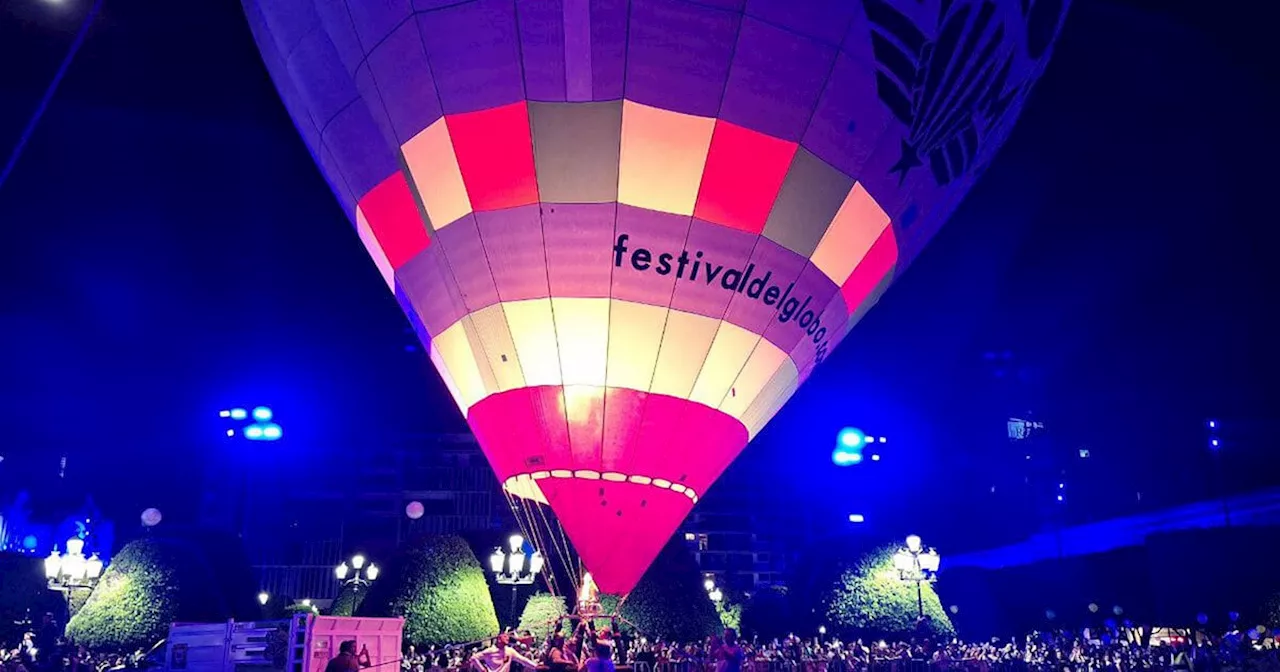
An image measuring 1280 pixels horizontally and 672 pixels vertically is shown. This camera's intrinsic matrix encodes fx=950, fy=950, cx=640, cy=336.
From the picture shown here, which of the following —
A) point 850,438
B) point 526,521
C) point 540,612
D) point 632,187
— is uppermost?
point 850,438

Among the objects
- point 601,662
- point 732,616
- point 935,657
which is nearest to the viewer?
point 601,662

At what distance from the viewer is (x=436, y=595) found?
2078cm

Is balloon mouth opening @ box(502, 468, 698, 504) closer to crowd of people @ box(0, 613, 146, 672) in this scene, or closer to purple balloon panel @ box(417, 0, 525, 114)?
purple balloon panel @ box(417, 0, 525, 114)

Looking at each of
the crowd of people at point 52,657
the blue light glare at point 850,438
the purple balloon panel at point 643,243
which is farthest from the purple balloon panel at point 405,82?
the blue light glare at point 850,438

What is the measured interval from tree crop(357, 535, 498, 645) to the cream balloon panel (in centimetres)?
1195

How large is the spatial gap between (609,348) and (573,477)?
→ 4.47ft

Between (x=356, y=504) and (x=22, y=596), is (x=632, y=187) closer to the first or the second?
(x=22, y=596)

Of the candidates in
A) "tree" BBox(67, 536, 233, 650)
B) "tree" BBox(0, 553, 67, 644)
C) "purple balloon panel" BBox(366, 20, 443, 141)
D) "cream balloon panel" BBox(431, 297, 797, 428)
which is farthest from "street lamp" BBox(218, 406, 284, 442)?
"purple balloon panel" BBox(366, 20, 443, 141)

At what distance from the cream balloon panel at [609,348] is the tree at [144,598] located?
54.5ft

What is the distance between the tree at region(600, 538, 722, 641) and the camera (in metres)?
23.5

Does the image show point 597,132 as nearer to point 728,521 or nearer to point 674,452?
point 674,452

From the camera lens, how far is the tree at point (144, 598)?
21.7m

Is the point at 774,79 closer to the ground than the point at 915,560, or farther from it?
farther from it

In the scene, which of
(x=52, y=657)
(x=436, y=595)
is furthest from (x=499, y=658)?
(x=436, y=595)
